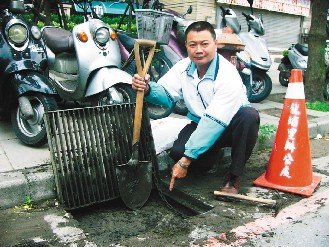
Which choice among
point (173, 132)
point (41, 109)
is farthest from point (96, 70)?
point (173, 132)

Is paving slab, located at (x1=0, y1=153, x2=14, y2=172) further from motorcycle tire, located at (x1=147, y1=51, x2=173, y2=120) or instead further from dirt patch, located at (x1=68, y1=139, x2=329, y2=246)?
motorcycle tire, located at (x1=147, y1=51, x2=173, y2=120)

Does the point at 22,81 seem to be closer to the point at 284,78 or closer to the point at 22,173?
the point at 22,173

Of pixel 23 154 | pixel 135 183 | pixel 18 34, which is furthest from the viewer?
pixel 18 34

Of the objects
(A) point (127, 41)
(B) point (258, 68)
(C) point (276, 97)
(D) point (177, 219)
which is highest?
(A) point (127, 41)

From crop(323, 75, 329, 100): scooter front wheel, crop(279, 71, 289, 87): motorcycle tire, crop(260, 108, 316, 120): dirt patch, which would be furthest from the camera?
crop(279, 71, 289, 87): motorcycle tire

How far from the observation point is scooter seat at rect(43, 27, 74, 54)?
438cm

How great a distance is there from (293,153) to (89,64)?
2223mm

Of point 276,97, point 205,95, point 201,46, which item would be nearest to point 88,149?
point 205,95

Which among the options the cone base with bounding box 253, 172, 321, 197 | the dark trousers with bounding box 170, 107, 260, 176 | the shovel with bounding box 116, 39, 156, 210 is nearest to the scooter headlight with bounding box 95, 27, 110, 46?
the shovel with bounding box 116, 39, 156, 210

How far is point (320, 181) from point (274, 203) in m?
→ 0.82

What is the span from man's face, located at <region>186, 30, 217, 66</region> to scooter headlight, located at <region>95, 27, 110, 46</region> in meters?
1.51

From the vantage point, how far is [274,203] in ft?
9.18

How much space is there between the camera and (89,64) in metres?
4.11

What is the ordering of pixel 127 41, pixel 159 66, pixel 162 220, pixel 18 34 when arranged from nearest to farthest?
pixel 162 220 < pixel 18 34 < pixel 127 41 < pixel 159 66
